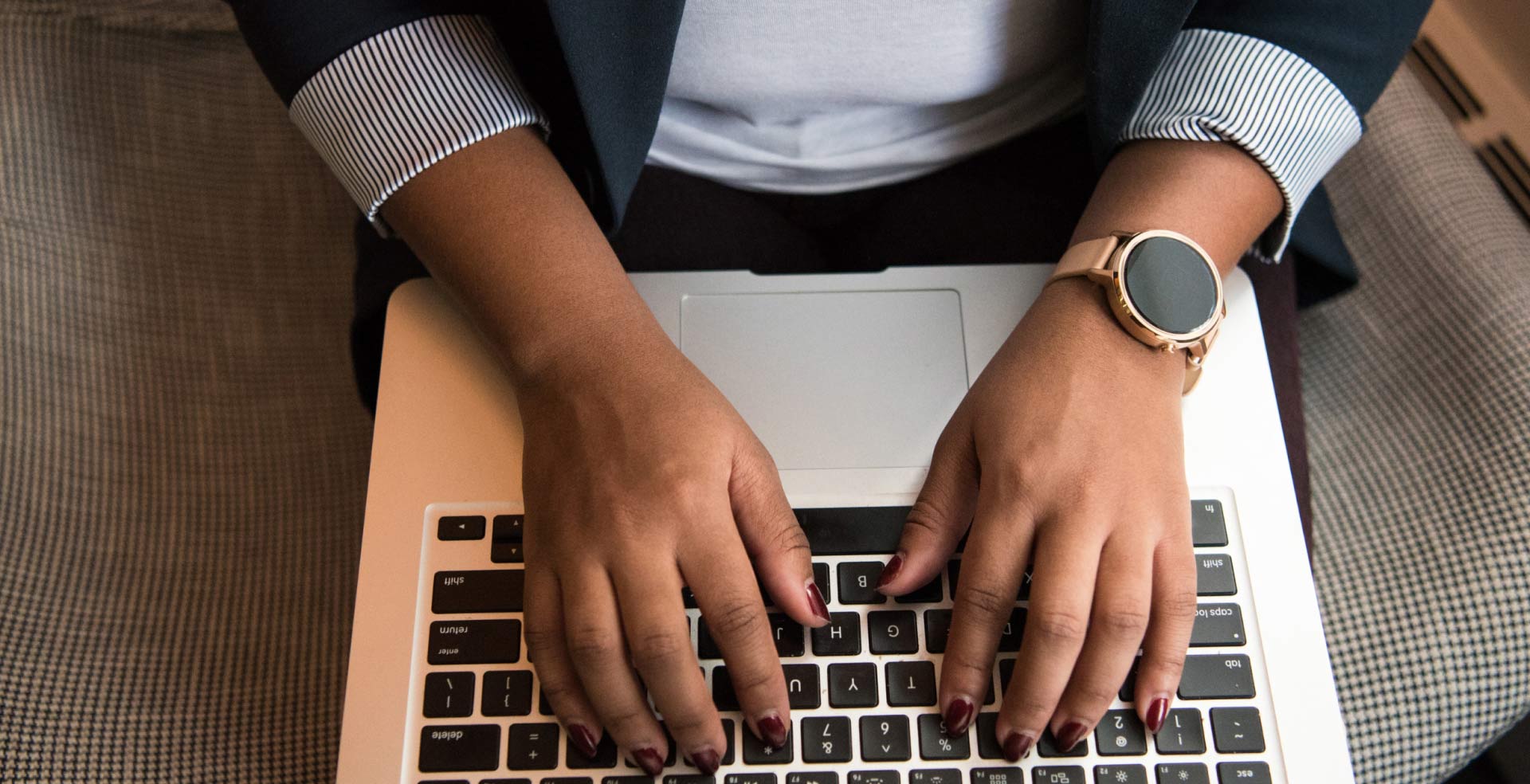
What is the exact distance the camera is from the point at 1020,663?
489mm

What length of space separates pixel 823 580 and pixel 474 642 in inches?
7.7

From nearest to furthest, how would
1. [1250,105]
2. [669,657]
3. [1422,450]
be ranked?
[669,657] → [1250,105] → [1422,450]

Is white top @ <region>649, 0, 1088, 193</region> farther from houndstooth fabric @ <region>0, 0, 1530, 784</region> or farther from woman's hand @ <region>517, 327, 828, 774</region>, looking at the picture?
houndstooth fabric @ <region>0, 0, 1530, 784</region>

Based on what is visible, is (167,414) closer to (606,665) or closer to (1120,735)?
(606,665)

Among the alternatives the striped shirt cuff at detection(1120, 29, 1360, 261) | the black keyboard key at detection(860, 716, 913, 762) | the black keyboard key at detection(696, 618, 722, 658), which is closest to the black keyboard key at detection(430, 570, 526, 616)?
the black keyboard key at detection(696, 618, 722, 658)

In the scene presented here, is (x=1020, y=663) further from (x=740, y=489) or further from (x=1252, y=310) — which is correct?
(x=1252, y=310)

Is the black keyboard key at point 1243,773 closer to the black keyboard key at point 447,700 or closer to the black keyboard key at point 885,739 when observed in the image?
the black keyboard key at point 885,739

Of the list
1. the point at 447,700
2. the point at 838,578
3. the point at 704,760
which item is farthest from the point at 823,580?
the point at 447,700

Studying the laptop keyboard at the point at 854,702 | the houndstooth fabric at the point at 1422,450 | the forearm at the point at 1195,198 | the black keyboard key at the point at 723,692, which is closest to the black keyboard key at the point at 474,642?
the laptop keyboard at the point at 854,702

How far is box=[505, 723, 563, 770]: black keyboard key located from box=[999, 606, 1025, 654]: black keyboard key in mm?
245

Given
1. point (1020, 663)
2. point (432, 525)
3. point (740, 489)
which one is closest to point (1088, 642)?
point (1020, 663)

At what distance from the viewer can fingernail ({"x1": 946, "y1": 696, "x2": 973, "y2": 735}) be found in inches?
19.1

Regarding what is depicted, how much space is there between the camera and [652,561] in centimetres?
48

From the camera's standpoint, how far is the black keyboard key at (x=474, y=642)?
52 cm
